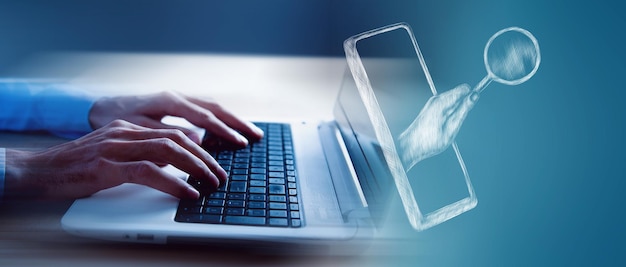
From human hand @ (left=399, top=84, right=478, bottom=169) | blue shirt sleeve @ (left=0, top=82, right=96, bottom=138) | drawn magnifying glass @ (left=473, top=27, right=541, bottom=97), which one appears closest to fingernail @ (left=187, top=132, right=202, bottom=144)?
blue shirt sleeve @ (left=0, top=82, right=96, bottom=138)

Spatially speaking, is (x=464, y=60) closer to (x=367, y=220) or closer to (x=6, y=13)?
(x=367, y=220)

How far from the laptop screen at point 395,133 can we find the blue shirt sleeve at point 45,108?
0.41 m

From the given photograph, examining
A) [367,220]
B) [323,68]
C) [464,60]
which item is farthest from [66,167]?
[323,68]

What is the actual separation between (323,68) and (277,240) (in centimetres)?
70

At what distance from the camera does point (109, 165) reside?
56cm

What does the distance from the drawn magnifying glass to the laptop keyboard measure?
9.5 inches

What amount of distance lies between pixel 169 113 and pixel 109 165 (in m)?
0.25

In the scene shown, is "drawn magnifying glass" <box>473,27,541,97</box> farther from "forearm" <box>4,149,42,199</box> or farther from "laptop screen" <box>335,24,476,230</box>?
"forearm" <box>4,149,42,199</box>

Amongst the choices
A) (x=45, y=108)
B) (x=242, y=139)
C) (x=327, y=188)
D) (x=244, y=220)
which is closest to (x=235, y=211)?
(x=244, y=220)

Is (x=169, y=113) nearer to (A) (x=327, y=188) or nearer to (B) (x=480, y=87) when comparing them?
(A) (x=327, y=188)

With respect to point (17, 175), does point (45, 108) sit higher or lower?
higher

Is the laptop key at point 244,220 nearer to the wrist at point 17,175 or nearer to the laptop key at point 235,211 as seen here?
the laptop key at point 235,211

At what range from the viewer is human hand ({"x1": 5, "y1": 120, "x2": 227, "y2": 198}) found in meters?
0.55

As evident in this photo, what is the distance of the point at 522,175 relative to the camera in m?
0.41
